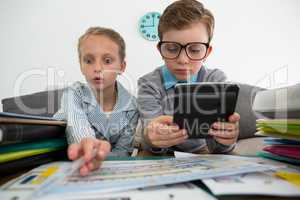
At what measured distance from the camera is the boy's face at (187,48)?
2.55 feet

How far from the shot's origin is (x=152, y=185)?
29 centimetres

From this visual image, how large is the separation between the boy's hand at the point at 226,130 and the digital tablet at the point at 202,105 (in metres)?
0.01

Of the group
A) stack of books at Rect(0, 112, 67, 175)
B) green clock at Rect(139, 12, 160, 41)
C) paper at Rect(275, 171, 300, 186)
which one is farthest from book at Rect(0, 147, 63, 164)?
green clock at Rect(139, 12, 160, 41)

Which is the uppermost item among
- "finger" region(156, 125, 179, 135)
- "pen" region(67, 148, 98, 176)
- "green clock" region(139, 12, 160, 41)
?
"green clock" region(139, 12, 160, 41)

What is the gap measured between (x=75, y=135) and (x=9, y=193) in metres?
0.30

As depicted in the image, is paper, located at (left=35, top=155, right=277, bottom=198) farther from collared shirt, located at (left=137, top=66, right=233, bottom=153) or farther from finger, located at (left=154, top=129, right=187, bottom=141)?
collared shirt, located at (left=137, top=66, right=233, bottom=153)

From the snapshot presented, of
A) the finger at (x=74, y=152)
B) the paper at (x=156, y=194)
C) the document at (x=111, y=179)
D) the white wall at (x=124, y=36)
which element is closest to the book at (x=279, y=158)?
the document at (x=111, y=179)

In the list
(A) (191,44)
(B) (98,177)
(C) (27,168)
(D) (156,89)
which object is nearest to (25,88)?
(D) (156,89)

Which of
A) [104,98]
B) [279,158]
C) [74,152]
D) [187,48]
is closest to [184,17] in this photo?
[187,48]

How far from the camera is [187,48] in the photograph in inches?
30.5

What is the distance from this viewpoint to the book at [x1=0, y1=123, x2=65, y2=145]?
321mm

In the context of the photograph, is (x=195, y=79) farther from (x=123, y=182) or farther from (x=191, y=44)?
(x=123, y=182)

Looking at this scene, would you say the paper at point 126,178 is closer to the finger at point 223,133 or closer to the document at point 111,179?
the document at point 111,179

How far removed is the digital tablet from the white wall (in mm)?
1530
